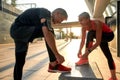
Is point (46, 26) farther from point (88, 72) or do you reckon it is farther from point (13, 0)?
point (13, 0)

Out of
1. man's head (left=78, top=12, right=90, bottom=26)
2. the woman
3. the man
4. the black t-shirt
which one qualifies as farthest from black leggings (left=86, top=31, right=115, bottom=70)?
the black t-shirt

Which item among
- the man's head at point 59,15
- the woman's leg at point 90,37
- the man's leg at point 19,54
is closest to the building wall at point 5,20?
the woman's leg at point 90,37

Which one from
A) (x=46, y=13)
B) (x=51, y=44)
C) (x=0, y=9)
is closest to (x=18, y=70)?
(x=51, y=44)

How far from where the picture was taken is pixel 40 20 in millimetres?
3023

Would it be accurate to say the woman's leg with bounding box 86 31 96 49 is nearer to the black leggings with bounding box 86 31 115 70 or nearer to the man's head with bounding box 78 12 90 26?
the black leggings with bounding box 86 31 115 70

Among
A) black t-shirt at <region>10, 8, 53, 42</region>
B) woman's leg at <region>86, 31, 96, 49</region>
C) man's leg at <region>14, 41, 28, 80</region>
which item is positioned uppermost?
black t-shirt at <region>10, 8, 53, 42</region>

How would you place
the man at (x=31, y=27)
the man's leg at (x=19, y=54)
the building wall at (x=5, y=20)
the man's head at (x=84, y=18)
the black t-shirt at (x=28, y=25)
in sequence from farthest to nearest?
the building wall at (x=5, y=20) < the man's head at (x=84, y=18) < the man's leg at (x=19, y=54) < the black t-shirt at (x=28, y=25) < the man at (x=31, y=27)

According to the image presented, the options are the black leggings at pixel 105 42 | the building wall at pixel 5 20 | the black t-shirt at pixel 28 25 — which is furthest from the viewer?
the building wall at pixel 5 20

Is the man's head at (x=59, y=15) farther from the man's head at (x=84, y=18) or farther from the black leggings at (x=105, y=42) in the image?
the black leggings at (x=105, y=42)

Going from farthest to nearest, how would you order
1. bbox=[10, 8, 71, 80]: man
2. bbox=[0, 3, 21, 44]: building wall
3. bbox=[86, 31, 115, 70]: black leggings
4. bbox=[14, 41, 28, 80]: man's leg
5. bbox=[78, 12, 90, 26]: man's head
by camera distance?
bbox=[0, 3, 21, 44]: building wall, bbox=[86, 31, 115, 70]: black leggings, bbox=[78, 12, 90, 26]: man's head, bbox=[14, 41, 28, 80]: man's leg, bbox=[10, 8, 71, 80]: man

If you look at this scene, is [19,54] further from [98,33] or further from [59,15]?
[98,33]

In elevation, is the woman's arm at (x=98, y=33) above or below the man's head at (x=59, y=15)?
below

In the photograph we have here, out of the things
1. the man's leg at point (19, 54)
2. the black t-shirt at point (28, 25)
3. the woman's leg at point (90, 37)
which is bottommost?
the man's leg at point (19, 54)

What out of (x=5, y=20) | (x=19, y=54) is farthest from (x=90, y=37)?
(x=5, y=20)
